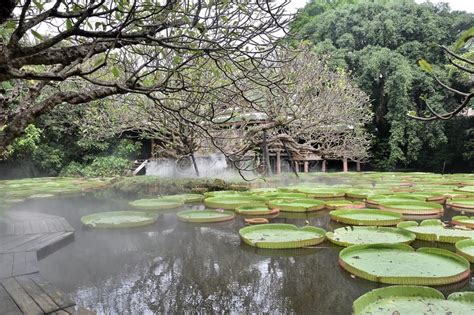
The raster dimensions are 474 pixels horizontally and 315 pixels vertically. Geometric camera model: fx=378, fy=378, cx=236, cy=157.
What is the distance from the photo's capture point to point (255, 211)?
626cm

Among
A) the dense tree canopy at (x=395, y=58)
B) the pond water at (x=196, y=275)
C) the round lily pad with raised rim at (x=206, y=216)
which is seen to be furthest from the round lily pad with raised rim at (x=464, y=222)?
the dense tree canopy at (x=395, y=58)

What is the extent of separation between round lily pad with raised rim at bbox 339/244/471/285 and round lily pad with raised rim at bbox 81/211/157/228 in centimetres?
319

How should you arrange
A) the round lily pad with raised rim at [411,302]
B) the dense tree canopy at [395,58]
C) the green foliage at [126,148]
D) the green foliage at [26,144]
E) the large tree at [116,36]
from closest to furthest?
1. the large tree at [116,36]
2. the round lily pad with raised rim at [411,302]
3. the green foliage at [26,144]
4. the dense tree canopy at [395,58]
5. the green foliage at [126,148]

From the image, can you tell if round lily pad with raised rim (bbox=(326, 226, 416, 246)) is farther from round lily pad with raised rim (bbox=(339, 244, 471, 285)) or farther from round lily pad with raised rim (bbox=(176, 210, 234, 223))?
round lily pad with raised rim (bbox=(176, 210, 234, 223))

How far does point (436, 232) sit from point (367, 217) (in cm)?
104

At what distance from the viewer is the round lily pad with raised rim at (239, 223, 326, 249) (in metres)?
4.39

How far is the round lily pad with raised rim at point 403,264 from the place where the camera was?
3.20 meters

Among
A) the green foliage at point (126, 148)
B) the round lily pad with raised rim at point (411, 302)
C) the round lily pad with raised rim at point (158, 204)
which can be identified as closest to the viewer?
the round lily pad with raised rim at point (411, 302)

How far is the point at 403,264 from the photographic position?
3586 millimetres

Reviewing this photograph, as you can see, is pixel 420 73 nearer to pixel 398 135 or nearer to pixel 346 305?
pixel 398 135

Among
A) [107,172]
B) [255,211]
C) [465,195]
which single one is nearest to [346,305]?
[255,211]

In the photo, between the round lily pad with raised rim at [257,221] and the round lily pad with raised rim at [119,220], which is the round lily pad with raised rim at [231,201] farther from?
the round lily pad with raised rim at [119,220]

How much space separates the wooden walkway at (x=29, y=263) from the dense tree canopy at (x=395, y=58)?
40.8 ft

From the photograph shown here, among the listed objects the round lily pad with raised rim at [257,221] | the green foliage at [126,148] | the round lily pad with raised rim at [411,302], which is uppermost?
the green foliage at [126,148]
